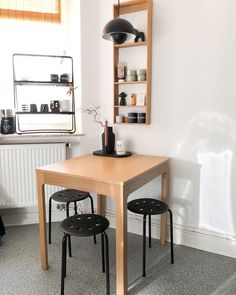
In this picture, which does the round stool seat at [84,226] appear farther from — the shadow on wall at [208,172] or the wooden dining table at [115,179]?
the shadow on wall at [208,172]

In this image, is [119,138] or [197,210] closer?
[197,210]

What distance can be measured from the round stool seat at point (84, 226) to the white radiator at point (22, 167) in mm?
1021

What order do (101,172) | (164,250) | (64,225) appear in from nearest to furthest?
(64,225)
(101,172)
(164,250)

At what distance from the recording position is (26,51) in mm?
3006

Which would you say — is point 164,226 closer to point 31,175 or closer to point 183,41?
point 31,175

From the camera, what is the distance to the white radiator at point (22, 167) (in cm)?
275

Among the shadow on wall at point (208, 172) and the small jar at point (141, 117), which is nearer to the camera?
the shadow on wall at point (208, 172)

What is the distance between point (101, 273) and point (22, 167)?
1.27 m

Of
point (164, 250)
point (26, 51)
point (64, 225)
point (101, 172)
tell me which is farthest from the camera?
point (26, 51)

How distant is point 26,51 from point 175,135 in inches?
70.5

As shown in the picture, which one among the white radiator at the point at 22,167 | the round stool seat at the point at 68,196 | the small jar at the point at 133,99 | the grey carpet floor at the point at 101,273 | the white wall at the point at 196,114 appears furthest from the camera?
the white radiator at the point at 22,167

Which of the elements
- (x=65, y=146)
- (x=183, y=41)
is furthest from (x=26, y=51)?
(x=183, y=41)

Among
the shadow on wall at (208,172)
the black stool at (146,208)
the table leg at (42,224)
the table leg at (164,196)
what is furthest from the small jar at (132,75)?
the table leg at (42,224)

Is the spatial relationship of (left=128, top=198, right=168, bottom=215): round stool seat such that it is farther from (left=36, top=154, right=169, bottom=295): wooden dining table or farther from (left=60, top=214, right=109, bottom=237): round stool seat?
(left=60, top=214, right=109, bottom=237): round stool seat
